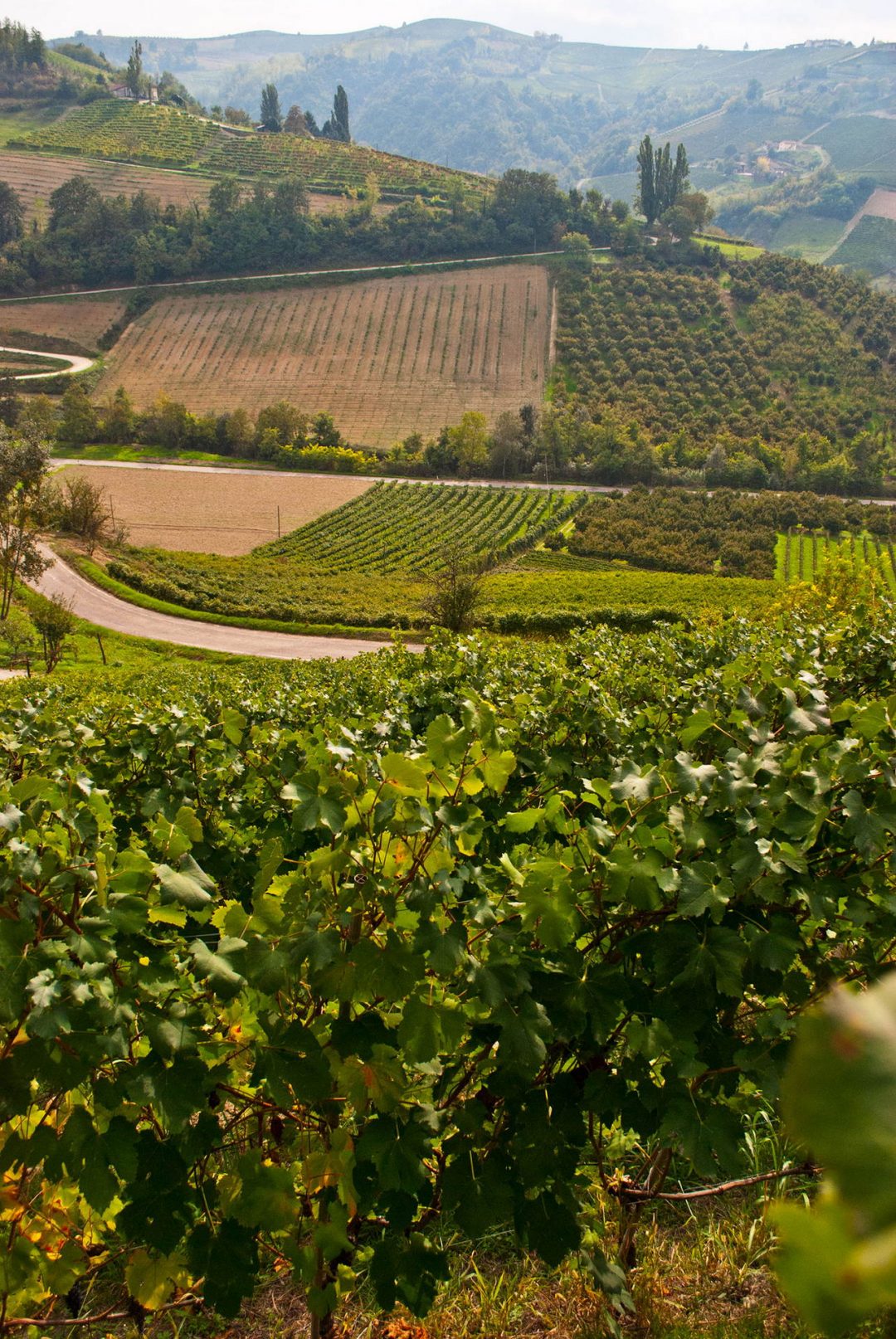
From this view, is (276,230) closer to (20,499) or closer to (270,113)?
(270,113)

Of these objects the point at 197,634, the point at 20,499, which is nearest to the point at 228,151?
the point at 20,499

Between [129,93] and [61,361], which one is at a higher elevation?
[129,93]

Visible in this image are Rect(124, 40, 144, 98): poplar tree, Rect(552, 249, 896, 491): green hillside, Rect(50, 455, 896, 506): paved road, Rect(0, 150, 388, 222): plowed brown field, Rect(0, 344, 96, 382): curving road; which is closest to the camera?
Rect(50, 455, 896, 506): paved road

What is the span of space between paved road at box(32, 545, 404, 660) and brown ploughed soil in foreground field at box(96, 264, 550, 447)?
4717cm

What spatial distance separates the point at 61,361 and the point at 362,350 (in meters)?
36.1

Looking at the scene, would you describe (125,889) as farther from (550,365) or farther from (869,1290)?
(550,365)

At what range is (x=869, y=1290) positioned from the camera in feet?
1.42

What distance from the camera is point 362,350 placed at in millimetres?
109375

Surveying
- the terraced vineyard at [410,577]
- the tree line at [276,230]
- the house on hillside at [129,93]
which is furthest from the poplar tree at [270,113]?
the terraced vineyard at [410,577]

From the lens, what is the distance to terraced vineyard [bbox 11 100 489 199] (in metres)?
147

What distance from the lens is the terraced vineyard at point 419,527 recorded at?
2598 inches

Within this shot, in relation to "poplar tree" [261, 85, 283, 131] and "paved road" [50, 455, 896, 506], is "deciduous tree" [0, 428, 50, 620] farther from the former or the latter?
"poplar tree" [261, 85, 283, 131]

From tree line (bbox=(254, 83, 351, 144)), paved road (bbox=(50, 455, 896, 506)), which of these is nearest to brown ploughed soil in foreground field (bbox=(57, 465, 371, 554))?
paved road (bbox=(50, 455, 896, 506))

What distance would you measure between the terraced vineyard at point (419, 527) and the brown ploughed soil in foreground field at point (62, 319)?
184 ft
